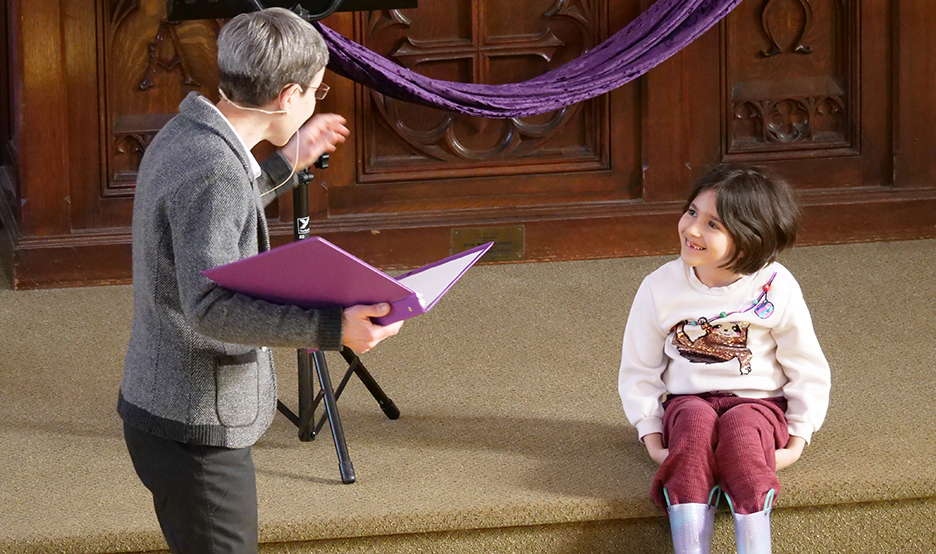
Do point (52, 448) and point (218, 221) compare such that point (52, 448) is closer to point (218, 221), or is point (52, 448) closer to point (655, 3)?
point (218, 221)

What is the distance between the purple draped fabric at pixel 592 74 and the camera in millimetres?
3613

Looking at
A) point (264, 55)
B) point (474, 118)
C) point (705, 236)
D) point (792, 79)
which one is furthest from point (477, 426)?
point (792, 79)

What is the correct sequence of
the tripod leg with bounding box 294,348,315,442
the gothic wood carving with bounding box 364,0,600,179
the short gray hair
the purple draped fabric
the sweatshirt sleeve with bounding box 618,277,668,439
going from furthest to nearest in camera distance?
1. the gothic wood carving with bounding box 364,0,600,179
2. the purple draped fabric
3. the tripod leg with bounding box 294,348,315,442
4. the sweatshirt sleeve with bounding box 618,277,668,439
5. the short gray hair

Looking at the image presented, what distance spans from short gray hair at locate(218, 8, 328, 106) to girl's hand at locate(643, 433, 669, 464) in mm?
1152

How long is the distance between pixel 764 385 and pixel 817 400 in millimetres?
109

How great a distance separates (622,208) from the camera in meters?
4.14

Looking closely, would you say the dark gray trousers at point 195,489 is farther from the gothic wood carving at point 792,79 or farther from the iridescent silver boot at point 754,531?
the gothic wood carving at point 792,79

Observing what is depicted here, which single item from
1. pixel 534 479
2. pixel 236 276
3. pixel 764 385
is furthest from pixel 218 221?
pixel 764 385

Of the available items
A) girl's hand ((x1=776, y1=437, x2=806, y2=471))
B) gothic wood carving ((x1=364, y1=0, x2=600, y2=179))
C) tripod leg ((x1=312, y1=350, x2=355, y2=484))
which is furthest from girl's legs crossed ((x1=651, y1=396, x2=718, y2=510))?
gothic wood carving ((x1=364, y1=0, x2=600, y2=179))

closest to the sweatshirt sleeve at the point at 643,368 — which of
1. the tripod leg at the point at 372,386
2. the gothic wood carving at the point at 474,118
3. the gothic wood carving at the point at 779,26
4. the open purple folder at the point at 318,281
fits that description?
the tripod leg at the point at 372,386

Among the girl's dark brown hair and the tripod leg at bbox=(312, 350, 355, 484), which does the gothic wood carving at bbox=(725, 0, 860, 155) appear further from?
the tripod leg at bbox=(312, 350, 355, 484)

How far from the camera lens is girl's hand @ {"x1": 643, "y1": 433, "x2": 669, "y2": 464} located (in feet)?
8.02

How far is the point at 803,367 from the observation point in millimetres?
2445

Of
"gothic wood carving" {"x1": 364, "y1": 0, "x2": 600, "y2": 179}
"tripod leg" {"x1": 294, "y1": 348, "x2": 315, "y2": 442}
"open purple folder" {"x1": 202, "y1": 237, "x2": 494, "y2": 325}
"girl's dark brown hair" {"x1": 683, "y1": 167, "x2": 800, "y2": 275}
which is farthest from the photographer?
"gothic wood carving" {"x1": 364, "y1": 0, "x2": 600, "y2": 179}
